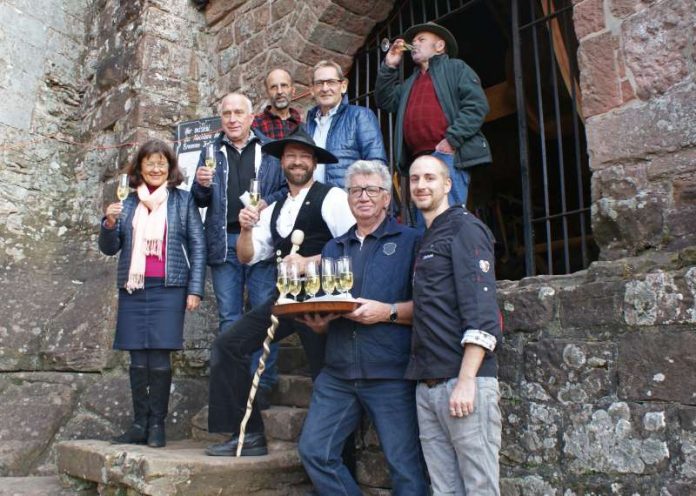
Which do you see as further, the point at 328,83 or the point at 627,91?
the point at 328,83

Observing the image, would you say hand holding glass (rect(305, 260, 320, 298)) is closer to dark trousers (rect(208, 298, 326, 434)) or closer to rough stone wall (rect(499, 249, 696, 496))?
dark trousers (rect(208, 298, 326, 434))

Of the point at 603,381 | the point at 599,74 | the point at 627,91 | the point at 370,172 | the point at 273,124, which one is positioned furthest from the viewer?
the point at 273,124

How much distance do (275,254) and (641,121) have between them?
1856mm

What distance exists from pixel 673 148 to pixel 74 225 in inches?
191

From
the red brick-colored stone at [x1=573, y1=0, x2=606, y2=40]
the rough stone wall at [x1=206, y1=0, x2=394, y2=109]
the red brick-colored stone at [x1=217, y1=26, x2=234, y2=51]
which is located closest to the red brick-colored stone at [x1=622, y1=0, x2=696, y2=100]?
the red brick-colored stone at [x1=573, y1=0, x2=606, y2=40]

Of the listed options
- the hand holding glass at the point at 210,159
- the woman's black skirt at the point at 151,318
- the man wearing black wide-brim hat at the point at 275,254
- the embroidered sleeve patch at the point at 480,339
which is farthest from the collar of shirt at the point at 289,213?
the embroidered sleeve patch at the point at 480,339

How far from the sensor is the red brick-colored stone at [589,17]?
10.7ft

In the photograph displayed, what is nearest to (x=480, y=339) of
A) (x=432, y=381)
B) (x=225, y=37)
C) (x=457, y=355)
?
(x=457, y=355)

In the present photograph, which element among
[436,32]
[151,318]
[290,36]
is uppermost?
[290,36]

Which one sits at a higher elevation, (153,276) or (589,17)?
(589,17)

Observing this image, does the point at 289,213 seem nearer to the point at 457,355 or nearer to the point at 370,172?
the point at 370,172

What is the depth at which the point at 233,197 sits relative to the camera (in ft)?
13.1

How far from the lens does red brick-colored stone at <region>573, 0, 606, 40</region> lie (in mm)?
3273

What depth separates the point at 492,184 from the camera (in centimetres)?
825
